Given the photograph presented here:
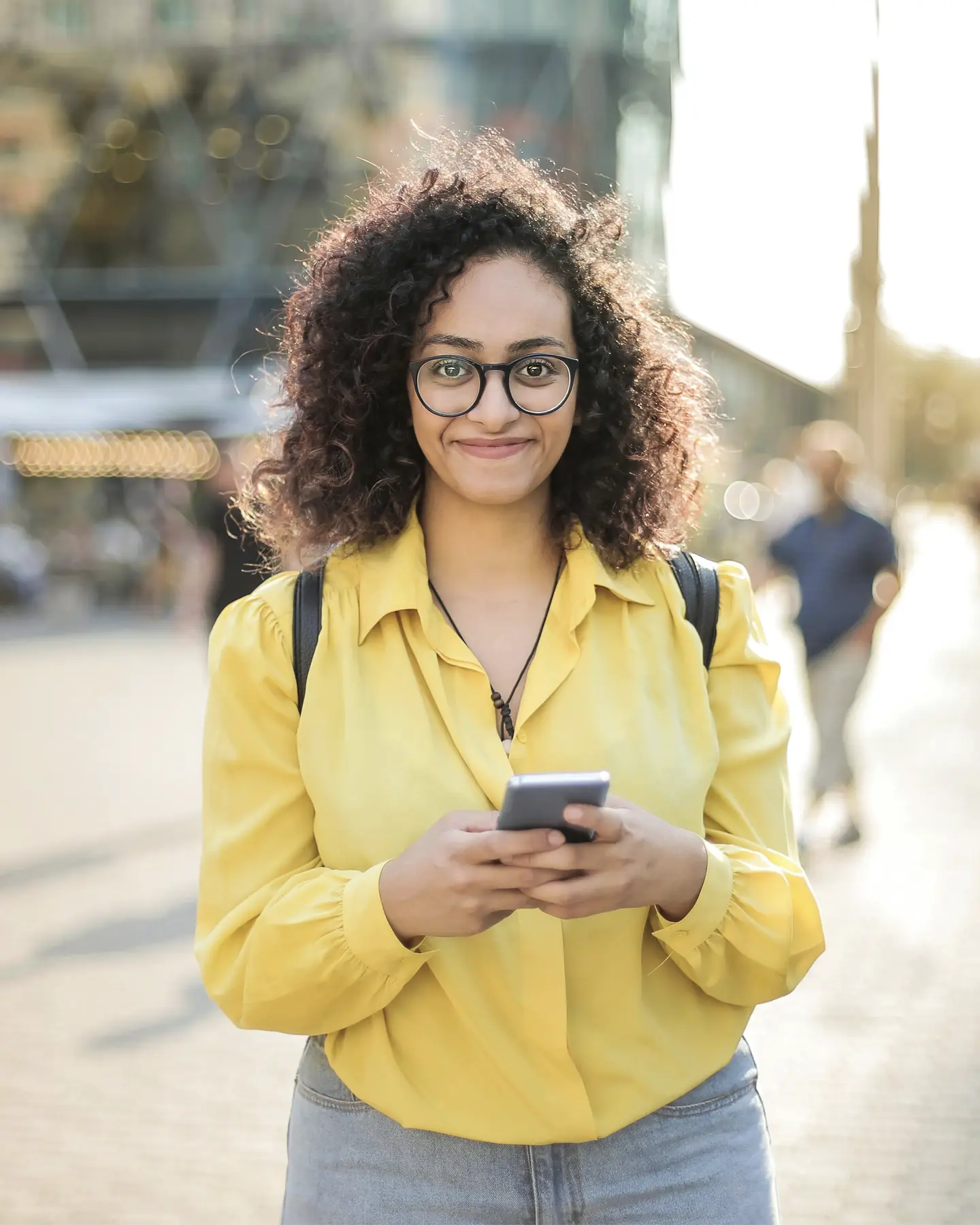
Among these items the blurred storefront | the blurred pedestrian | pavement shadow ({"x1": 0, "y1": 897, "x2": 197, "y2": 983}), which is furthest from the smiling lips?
the blurred storefront

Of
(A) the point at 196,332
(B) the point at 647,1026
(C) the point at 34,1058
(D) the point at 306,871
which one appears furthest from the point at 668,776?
(A) the point at 196,332

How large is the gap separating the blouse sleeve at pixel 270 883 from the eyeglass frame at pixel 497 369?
355 millimetres

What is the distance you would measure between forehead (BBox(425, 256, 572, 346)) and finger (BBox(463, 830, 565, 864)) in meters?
0.70

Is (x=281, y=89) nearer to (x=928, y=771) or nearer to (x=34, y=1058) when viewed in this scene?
(x=928, y=771)

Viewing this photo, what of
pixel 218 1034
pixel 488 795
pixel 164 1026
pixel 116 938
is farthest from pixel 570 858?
pixel 116 938

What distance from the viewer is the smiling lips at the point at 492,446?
81.7 inches

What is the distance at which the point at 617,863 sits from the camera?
1750mm

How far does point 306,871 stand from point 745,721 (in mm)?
625

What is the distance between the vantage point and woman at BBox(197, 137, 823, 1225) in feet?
6.21

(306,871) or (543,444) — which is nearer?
(306,871)

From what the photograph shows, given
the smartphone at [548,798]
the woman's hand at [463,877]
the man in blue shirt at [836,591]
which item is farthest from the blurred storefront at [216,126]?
the smartphone at [548,798]

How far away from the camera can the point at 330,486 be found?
221 cm

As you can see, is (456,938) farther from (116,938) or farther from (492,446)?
(116,938)

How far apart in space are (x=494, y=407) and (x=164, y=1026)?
3.76m
